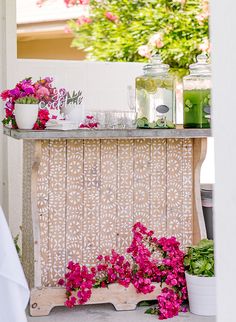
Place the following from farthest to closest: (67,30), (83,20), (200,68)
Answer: (67,30) → (83,20) → (200,68)

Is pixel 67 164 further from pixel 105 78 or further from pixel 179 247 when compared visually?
pixel 105 78

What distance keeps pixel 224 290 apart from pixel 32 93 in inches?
95.3

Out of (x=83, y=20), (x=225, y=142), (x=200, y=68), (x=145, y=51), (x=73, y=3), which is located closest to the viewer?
(x=225, y=142)

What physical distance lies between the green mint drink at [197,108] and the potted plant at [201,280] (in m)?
0.62

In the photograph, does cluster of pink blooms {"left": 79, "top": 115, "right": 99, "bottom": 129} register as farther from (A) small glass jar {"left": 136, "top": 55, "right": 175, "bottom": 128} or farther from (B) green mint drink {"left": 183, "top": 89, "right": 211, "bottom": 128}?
(B) green mint drink {"left": 183, "top": 89, "right": 211, "bottom": 128}

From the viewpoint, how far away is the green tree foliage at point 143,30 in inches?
310

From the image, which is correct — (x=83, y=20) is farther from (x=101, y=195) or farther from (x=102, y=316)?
(x=102, y=316)

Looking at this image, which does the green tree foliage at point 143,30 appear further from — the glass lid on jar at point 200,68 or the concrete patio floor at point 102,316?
the concrete patio floor at point 102,316

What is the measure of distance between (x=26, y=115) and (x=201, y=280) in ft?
3.82

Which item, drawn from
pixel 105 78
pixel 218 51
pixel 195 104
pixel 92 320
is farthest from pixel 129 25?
pixel 218 51

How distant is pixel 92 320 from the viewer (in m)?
3.29

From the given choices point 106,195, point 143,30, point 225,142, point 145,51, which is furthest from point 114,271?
point 143,30

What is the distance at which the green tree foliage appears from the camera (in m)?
7.88

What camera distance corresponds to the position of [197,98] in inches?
136
